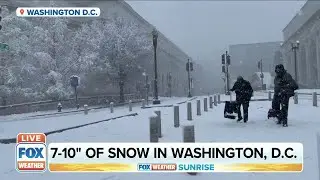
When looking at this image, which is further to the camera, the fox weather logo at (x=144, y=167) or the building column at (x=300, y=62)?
the building column at (x=300, y=62)

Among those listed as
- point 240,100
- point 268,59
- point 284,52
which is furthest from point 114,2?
point 268,59

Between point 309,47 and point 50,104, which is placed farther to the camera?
point 309,47

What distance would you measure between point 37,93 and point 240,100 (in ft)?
79.4

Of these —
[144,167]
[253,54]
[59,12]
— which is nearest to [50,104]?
[59,12]

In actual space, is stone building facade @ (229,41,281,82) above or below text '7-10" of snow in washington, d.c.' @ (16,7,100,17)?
above

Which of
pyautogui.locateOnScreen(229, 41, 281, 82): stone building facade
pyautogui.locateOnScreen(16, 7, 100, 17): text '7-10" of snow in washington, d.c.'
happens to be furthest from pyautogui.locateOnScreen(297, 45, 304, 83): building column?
pyautogui.locateOnScreen(16, 7, 100, 17): text '7-10" of snow in washington, d.c.'

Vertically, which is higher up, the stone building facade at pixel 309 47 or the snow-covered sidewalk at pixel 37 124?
the stone building facade at pixel 309 47

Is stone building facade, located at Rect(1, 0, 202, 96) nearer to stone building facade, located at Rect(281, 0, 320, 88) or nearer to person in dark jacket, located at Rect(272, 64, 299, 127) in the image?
person in dark jacket, located at Rect(272, 64, 299, 127)

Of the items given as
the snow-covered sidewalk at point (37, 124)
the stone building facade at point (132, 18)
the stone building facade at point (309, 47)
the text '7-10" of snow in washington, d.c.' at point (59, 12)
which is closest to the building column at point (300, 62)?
the stone building facade at point (309, 47)

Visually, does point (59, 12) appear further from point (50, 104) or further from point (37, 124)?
point (50, 104)

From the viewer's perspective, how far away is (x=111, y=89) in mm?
45156

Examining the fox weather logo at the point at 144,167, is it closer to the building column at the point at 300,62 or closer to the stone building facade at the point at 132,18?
the stone building facade at the point at 132,18

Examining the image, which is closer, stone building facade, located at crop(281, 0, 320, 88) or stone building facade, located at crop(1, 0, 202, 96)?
stone building facade, located at crop(1, 0, 202, 96)

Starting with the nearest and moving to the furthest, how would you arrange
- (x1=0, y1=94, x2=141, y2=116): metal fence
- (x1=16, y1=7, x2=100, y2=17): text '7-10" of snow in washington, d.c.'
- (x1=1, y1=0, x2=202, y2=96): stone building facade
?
(x1=16, y1=7, x2=100, y2=17): text '7-10" of snow in washington, d.c.' → (x1=0, y1=94, x2=141, y2=116): metal fence → (x1=1, y1=0, x2=202, y2=96): stone building facade
